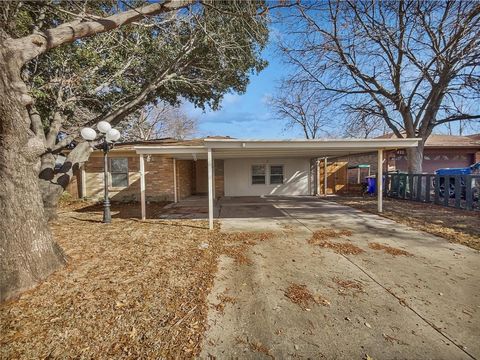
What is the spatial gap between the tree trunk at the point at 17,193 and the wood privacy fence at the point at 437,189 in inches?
454

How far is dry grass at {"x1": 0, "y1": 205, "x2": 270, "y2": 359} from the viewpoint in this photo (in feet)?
6.82

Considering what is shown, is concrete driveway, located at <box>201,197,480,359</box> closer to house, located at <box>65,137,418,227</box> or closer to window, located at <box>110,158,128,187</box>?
house, located at <box>65,137,418,227</box>

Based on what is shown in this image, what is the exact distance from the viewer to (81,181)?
1098 centimetres

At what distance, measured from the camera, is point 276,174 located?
13578 millimetres

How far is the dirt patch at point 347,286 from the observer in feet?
10.0

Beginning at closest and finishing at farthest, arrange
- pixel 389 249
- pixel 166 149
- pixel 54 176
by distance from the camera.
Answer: pixel 389 249
pixel 166 149
pixel 54 176

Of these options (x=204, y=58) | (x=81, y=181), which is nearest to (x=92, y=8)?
(x=204, y=58)

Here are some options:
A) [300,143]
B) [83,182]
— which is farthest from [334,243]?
[83,182]

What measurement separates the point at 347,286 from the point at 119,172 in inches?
425

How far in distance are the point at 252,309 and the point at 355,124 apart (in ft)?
42.4

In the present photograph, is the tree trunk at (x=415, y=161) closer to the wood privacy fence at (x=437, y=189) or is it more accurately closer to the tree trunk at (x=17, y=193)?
the wood privacy fence at (x=437, y=189)

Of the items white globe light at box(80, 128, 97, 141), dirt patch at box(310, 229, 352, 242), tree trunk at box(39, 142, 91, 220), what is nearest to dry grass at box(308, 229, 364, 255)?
dirt patch at box(310, 229, 352, 242)

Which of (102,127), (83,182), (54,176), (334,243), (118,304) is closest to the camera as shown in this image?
(118,304)

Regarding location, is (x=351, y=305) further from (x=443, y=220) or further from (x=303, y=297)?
(x=443, y=220)
